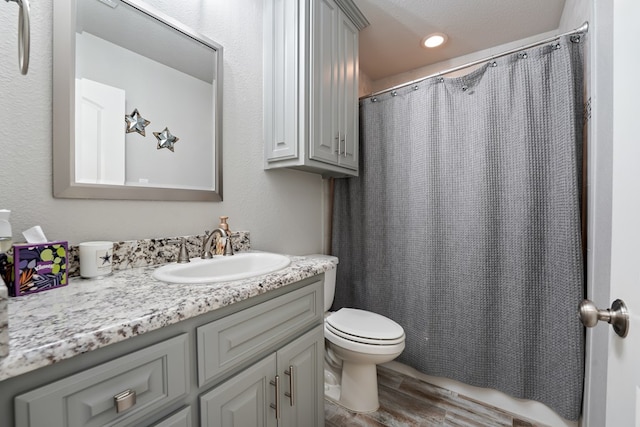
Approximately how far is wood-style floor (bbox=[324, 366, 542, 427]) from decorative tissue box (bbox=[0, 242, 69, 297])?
1.39 metres

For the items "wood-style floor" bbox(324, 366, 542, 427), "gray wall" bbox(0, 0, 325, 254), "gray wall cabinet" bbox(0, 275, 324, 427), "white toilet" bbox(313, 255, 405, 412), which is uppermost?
"gray wall" bbox(0, 0, 325, 254)

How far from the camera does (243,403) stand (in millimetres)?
739

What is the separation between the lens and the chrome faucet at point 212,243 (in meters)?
1.14

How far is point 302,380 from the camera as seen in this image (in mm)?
951

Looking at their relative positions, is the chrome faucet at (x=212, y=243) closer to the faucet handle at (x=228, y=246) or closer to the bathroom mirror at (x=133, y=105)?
the faucet handle at (x=228, y=246)

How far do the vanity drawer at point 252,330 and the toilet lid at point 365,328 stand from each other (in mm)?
485

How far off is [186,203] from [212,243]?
21 centimetres

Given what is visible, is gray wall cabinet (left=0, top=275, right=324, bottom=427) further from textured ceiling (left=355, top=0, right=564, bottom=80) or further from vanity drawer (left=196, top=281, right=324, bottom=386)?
textured ceiling (left=355, top=0, right=564, bottom=80)

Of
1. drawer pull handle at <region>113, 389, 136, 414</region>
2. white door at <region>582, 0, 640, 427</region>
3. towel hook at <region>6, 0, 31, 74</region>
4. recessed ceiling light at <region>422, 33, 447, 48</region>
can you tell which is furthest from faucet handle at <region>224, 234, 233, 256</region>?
recessed ceiling light at <region>422, 33, 447, 48</region>

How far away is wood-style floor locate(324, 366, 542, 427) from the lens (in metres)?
1.38

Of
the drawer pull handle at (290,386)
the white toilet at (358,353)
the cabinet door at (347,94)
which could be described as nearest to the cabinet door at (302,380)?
the drawer pull handle at (290,386)

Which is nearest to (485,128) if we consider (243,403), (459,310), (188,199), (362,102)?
(362,102)

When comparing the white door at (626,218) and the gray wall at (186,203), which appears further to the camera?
the gray wall at (186,203)

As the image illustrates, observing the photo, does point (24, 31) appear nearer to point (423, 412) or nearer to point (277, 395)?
point (277, 395)
